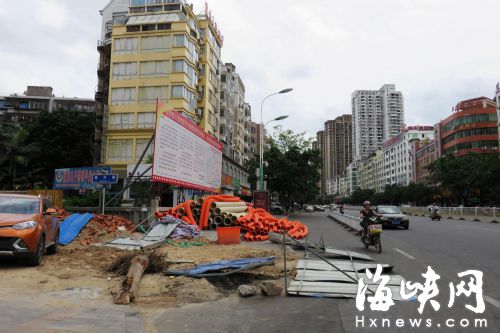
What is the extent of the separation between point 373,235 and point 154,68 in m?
38.6

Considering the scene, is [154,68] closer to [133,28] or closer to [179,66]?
[179,66]

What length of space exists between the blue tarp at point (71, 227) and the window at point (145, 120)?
95.0 ft

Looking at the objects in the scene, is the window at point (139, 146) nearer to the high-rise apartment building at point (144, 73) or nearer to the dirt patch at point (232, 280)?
the high-rise apartment building at point (144, 73)

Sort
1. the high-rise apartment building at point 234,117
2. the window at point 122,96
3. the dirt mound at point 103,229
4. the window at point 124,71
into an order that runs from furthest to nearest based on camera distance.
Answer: the high-rise apartment building at point 234,117 → the window at point 124,71 → the window at point 122,96 → the dirt mound at point 103,229

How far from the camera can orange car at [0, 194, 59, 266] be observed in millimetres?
8906

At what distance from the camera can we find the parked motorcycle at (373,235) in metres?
12.6

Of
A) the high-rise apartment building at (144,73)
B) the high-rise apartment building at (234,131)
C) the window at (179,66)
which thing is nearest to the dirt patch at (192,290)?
the high-rise apartment building at (144,73)

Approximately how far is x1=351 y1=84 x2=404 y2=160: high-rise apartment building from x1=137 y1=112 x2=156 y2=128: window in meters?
152

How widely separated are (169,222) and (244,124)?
6950 centimetres

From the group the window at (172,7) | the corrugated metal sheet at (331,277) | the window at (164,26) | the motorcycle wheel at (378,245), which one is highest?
the window at (172,7)

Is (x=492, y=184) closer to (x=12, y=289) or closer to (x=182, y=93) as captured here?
(x=182, y=93)

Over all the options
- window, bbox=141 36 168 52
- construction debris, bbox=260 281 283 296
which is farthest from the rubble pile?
window, bbox=141 36 168 52

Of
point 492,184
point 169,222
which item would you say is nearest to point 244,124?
point 492,184

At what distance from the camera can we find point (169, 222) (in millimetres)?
17141
